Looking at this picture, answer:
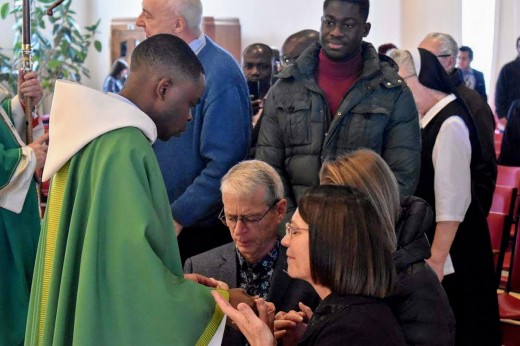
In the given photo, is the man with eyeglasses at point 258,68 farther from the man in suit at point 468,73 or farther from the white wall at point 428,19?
the white wall at point 428,19

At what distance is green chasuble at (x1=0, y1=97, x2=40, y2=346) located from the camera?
3479mm

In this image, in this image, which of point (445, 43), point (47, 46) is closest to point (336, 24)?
point (445, 43)

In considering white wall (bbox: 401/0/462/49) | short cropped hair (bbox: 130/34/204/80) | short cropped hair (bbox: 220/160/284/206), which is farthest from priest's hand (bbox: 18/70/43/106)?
white wall (bbox: 401/0/462/49)

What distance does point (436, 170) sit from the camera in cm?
360

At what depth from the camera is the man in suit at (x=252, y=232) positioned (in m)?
2.75

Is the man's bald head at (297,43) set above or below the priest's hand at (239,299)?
above

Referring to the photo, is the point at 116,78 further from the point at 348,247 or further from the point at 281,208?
the point at 348,247

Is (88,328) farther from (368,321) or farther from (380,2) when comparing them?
(380,2)

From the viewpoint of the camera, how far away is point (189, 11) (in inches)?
128

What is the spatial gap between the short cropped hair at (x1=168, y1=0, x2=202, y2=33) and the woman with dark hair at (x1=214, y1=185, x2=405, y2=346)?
1.42 m

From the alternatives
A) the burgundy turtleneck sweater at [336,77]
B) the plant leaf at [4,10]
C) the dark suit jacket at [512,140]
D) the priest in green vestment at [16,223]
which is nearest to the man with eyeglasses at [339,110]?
the burgundy turtleneck sweater at [336,77]

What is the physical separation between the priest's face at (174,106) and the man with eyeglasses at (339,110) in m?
0.96

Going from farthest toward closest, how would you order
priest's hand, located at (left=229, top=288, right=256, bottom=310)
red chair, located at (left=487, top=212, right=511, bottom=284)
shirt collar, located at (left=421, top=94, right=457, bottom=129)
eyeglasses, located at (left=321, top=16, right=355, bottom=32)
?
red chair, located at (left=487, top=212, right=511, bottom=284)
shirt collar, located at (left=421, top=94, right=457, bottom=129)
eyeglasses, located at (left=321, top=16, right=355, bottom=32)
priest's hand, located at (left=229, top=288, right=256, bottom=310)

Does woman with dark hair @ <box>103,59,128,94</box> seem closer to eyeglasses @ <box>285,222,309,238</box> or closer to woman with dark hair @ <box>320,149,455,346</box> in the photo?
woman with dark hair @ <box>320,149,455,346</box>
